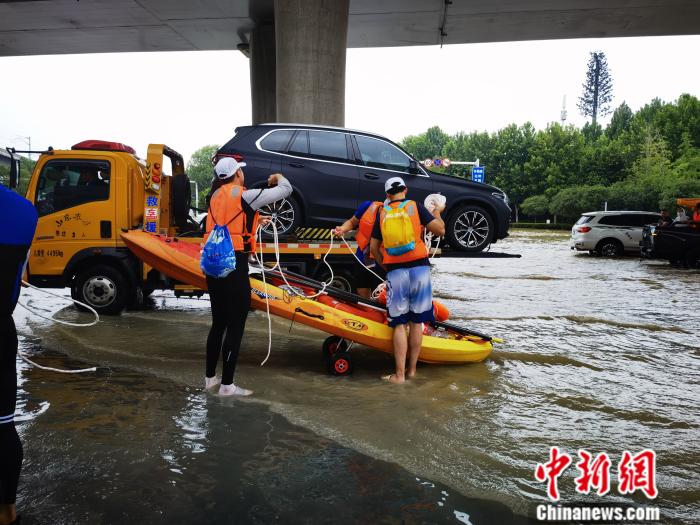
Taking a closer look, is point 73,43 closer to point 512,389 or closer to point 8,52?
point 8,52

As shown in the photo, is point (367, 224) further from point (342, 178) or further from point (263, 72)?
point (263, 72)

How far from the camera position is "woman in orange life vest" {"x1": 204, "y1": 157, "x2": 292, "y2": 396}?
4789mm

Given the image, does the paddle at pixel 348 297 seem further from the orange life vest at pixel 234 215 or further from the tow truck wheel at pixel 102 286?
the tow truck wheel at pixel 102 286

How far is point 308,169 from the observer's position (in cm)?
830

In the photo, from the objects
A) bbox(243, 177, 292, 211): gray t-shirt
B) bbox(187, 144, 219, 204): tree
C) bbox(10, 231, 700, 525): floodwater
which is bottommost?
bbox(10, 231, 700, 525): floodwater

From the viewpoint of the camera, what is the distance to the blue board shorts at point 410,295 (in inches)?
213

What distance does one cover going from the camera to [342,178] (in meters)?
8.34

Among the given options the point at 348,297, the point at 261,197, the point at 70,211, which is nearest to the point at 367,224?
the point at 348,297

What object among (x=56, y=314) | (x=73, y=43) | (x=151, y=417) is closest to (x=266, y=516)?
(x=151, y=417)

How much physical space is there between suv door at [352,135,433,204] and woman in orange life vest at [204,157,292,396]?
352 cm

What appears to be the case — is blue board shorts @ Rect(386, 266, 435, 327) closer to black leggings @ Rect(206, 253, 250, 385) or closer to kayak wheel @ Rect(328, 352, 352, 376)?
kayak wheel @ Rect(328, 352, 352, 376)

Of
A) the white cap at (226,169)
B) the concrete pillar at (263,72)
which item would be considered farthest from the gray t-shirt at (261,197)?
the concrete pillar at (263,72)

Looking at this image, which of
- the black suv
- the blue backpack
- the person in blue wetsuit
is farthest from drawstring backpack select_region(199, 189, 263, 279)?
the black suv

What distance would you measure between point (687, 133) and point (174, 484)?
61.3 metres
